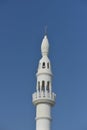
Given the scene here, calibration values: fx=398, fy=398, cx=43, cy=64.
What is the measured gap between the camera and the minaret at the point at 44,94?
60344 mm

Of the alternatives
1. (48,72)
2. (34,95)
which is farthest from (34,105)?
(48,72)

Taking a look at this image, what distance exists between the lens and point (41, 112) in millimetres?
60531

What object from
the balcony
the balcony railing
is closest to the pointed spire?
the balcony railing

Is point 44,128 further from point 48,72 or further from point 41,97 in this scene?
point 48,72

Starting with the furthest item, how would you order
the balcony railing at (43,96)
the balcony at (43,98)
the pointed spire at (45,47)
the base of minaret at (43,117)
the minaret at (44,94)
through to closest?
the pointed spire at (45,47)
the balcony railing at (43,96)
the balcony at (43,98)
the minaret at (44,94)
the base of minaret at (43,117)

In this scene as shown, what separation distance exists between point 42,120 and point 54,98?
432 cm

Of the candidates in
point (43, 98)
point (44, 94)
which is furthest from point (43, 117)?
point (44, 94)

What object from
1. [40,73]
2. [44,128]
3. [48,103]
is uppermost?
[40,73]

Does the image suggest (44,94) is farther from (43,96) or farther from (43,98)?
(43,98)

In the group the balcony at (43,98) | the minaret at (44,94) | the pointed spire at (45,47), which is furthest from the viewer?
the pointed spire at (45,47)

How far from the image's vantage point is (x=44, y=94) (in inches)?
2426

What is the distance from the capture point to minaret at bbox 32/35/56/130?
60.3 meters

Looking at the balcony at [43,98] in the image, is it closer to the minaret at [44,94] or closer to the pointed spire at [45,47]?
the minaret at [44,94]

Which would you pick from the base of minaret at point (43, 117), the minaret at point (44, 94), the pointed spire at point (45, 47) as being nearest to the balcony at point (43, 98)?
the minaret at point (44, 94)
